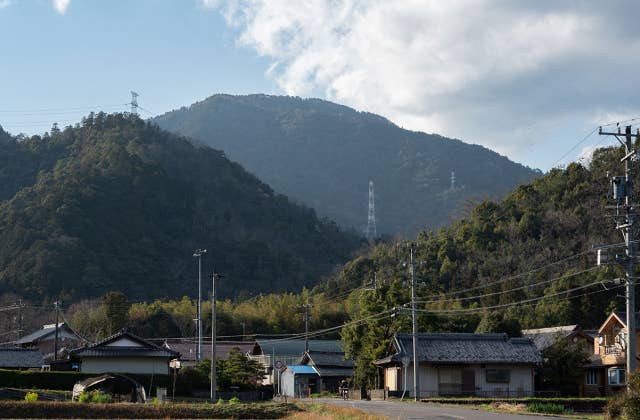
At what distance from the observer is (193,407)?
99.1 feet

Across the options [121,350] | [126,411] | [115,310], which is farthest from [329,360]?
[126,411]

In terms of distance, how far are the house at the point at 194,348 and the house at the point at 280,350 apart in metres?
1.66

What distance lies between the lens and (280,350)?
242ft

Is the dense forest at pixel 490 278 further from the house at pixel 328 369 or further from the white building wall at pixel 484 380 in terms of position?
the white building wall at pixel 484 380

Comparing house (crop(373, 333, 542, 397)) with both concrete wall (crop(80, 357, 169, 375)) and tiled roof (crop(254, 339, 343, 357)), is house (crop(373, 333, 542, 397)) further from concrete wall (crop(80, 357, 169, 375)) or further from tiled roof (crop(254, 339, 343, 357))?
tiled roof (crop(254, 339, 343, 357))

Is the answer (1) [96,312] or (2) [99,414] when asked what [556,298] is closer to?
(1) [96,312]

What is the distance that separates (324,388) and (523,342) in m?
18.7

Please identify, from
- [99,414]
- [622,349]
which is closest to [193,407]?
[99,414]

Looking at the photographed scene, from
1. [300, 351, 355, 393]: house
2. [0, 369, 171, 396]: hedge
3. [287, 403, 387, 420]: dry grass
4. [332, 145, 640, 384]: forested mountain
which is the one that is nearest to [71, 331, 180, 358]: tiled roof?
[0, 369, 171, 396]: hedge

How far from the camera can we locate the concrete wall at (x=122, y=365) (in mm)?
50375

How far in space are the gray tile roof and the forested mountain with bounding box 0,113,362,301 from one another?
48164 mm

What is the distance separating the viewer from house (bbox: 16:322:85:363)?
69688 millimetres

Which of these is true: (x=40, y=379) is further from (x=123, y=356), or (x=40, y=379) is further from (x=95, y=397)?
(x=95, y=397)

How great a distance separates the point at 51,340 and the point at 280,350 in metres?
19.4
